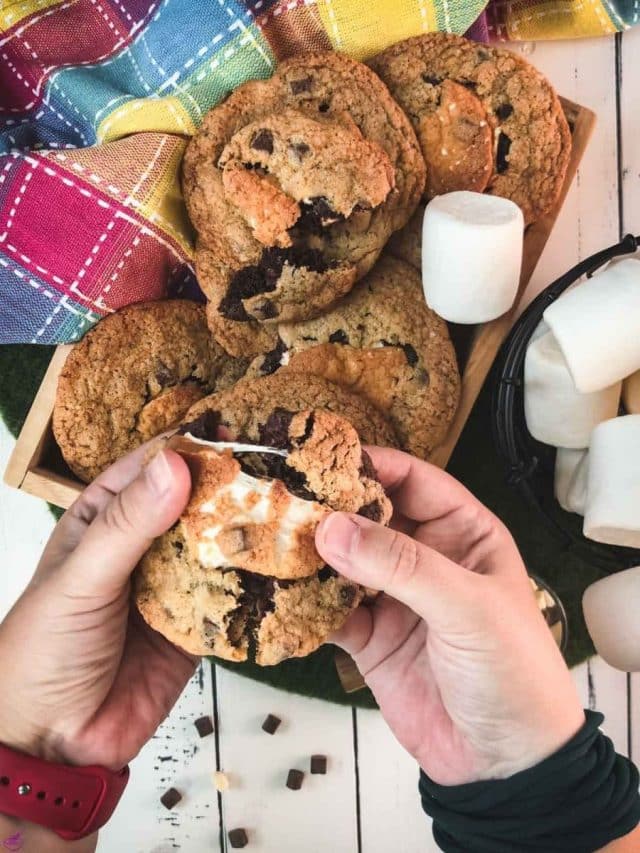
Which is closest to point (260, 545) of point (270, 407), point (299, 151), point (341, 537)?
point (341, 537)

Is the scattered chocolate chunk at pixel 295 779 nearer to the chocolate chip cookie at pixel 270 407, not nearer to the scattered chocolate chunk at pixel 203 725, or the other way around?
the scattered chocolate chunk at pixel 203 725

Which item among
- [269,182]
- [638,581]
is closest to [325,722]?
[638,581]

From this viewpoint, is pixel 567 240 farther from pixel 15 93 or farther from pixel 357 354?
pixel 15 93

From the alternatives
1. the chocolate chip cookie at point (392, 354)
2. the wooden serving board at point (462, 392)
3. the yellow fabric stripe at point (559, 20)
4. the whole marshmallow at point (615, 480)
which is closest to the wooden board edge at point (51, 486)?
the wooden serving board at point (462, 392)

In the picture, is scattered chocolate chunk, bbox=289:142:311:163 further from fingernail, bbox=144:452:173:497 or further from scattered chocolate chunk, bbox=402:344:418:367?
fingernail, bbox=144:452:173:497

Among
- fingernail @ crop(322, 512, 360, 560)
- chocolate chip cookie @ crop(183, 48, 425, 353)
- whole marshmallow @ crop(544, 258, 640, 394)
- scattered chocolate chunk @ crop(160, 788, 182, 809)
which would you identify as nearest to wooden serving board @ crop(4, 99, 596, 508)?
whole marshmallow @ crop(544, 258, 640, 394)
